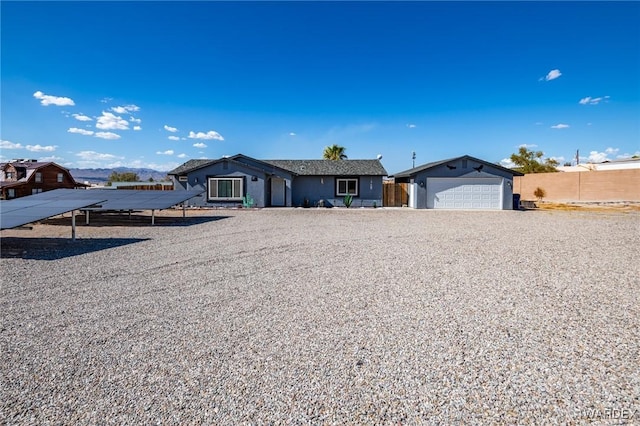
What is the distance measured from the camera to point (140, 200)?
14.3m

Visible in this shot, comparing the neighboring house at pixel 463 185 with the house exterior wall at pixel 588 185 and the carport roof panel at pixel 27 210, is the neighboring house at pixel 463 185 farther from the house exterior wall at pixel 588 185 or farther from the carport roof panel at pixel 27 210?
the carport roof panel at pixel 27 210

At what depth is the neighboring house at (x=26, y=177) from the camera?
113ft

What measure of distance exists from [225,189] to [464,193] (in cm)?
1619

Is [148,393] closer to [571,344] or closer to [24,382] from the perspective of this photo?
[24,382]

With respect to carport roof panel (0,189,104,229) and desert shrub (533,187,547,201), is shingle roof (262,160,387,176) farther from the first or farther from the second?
desert shrub (533,187,547,201)

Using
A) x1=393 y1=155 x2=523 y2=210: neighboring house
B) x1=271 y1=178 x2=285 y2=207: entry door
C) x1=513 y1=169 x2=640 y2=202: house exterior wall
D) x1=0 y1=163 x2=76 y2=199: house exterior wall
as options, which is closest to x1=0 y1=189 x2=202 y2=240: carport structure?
x1=271 y1=178 x2=285 y2=207: entry door

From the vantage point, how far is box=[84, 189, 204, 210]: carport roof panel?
1294 centimetres

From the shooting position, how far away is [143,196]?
1524 centimetres

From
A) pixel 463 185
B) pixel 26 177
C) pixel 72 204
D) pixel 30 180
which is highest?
pixel 26 177

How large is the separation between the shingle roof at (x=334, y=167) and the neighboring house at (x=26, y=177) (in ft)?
94.4

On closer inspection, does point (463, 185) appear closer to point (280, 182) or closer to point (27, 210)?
point (280, 182)

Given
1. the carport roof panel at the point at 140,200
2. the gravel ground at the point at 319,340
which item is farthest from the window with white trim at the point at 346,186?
the gravel ground at the point at 319,340

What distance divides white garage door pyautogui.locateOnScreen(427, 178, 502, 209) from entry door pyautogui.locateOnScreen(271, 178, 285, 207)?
10.1 m

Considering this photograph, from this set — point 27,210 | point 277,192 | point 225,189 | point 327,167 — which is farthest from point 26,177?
point 27,210
